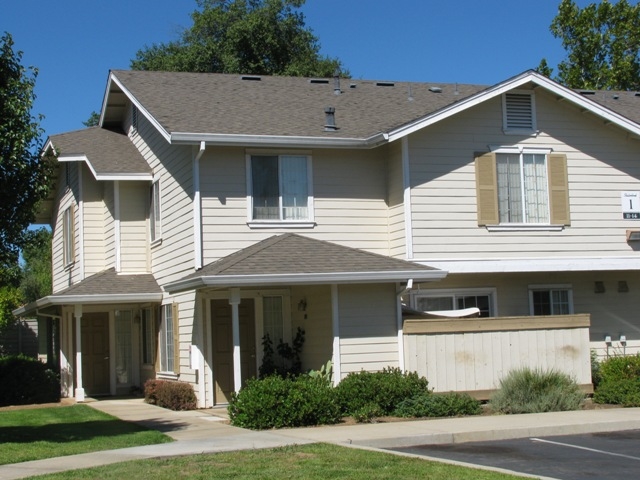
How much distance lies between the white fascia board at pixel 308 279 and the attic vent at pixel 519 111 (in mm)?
4321

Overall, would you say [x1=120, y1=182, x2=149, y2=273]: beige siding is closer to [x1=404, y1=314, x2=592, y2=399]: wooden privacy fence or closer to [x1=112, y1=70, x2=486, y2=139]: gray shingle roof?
[x1=112, y1=70, x2=486, y2=139]: gray shingle roof

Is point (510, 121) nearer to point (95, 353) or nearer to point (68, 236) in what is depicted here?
point (95, 353)

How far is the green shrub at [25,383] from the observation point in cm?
2352

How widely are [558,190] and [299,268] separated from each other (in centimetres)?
637

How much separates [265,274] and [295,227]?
273 cm

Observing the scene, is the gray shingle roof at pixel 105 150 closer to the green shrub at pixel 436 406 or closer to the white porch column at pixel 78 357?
the white porch column at pixel 78 357

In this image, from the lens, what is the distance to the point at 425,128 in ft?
67.5

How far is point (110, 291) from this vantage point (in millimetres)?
22516

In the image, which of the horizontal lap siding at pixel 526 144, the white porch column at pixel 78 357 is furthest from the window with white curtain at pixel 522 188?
the white porch column at pixel 78 357

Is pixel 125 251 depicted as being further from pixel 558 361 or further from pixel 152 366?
pixel 558 361

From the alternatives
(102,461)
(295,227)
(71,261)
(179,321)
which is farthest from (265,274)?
(71,261)

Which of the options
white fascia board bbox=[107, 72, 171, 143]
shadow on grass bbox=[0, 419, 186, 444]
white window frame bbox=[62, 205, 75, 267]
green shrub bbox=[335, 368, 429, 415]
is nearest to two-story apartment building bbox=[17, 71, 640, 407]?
white fascia board bbox=[107, 72, 171, 143]

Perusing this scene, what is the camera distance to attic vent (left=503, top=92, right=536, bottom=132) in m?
21.2

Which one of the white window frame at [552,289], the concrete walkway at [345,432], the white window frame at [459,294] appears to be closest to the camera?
the concrete walkway at [345,432]
